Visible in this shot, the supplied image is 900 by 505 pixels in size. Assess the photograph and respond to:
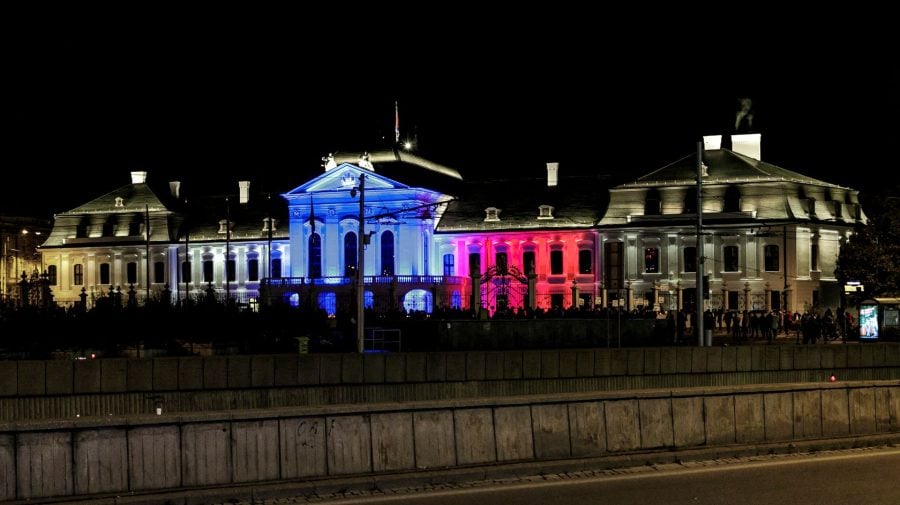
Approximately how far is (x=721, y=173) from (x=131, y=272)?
156ft

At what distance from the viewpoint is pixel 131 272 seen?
104375mm

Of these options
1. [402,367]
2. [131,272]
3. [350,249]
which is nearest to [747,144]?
[350,249]

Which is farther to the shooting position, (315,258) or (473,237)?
(473,237)

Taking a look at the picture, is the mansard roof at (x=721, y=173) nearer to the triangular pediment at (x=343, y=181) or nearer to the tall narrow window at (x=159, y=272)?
the triangular pediment at (x=343, y=181)

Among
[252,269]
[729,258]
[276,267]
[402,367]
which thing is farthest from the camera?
[252,269]

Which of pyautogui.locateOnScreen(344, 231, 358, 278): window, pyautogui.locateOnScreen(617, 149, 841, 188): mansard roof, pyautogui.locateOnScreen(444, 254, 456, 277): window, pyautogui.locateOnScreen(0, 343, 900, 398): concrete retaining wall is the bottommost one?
pyautogui.locateOnScreen(0, 343, 900, 398): concrete retaining wall

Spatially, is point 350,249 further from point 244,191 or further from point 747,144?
point 747,144

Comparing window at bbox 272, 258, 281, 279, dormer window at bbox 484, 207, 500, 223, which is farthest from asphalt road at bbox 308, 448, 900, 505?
window at bbox 272, 258, 281, 279

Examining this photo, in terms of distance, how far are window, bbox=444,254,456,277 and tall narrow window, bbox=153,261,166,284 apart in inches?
932

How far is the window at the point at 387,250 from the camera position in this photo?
94.1 metres

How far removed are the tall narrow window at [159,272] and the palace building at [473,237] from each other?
0.36 ft

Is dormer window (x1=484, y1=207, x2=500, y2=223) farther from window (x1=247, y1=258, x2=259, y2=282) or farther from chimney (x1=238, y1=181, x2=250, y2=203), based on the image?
chimney (x1=238, y1=181, x2=250, y2=203)

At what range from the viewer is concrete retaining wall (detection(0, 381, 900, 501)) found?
1612 centimetres

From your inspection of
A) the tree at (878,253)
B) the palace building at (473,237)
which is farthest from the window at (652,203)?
the tree at (878,253)
